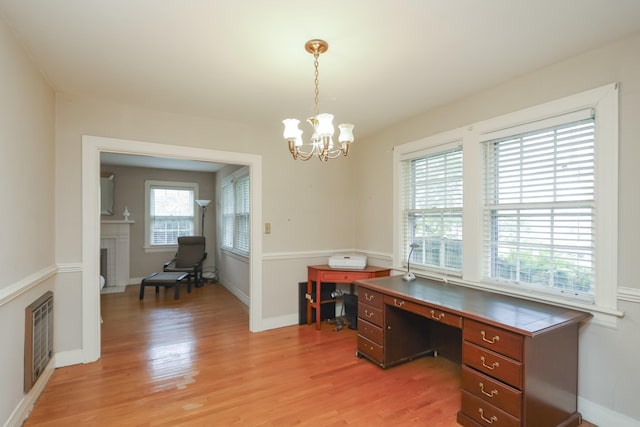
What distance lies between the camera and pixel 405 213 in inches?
141

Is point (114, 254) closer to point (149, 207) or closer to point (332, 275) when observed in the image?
point (149, 207)

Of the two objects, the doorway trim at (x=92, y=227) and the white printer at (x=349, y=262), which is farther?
the white printer at (x=349, y=262)

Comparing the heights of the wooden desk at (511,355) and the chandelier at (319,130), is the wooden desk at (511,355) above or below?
below

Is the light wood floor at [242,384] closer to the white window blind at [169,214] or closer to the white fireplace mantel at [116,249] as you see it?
→ the white fireplace mantel at [116,249]

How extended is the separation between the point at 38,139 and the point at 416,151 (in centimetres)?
329

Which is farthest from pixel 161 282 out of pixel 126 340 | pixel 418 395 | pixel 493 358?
pixel 493 358

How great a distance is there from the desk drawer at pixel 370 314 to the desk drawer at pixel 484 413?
2.85 feet

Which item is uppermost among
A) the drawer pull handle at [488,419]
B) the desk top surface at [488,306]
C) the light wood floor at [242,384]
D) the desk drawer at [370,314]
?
the desk top surface at [488,306]

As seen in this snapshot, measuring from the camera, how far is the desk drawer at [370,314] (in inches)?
110

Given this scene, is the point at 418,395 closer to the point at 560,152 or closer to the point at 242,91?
the point at 560,152

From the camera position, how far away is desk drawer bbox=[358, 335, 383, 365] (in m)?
2.80

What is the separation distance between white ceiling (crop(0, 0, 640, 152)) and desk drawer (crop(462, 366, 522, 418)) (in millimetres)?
2091

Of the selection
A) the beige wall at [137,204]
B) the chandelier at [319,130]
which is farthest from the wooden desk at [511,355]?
the beige wall at [137,204]

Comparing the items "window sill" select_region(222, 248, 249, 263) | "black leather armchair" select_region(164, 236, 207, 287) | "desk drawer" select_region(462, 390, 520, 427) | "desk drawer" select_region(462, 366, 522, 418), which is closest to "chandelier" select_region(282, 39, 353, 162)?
"desk drawer" select_region(462, 366, 522, 418)
